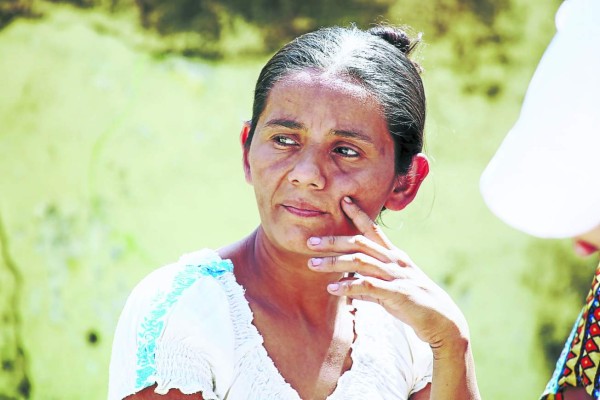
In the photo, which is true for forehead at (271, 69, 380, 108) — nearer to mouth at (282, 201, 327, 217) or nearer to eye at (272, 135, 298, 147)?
eye at (272, 135, 298, 147)

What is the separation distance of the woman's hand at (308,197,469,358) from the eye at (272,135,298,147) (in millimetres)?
217

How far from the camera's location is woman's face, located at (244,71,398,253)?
2.51 metres

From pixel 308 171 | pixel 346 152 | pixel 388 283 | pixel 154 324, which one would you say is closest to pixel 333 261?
pixel 388 283

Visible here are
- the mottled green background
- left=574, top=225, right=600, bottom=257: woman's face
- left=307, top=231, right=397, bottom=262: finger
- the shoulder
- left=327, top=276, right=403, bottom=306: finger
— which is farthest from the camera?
the mottled green background

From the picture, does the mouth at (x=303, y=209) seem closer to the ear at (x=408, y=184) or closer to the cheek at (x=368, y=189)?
the cheek at (x=368, y=189)

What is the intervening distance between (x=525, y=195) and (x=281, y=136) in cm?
103

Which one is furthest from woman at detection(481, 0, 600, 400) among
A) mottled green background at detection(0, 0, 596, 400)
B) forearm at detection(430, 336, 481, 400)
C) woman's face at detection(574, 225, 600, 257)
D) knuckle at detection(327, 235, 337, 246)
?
mottled green background at detection(0, 0, 596, 400)

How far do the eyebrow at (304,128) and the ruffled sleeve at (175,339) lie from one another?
467 millimetres

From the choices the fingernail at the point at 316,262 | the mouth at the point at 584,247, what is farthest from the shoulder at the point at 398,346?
the mouth at the point at 584,247

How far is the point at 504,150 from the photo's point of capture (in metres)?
1.72

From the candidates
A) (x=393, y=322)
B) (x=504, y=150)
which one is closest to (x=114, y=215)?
(x=393, y=322)

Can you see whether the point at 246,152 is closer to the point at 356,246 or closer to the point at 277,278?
the point at 277,278

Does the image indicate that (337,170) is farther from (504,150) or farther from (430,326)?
(504,150)

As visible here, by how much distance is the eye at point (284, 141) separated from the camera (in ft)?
8.45
